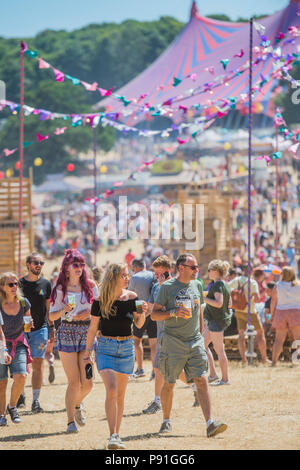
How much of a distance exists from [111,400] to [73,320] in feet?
2.87

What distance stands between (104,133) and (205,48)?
24.4m

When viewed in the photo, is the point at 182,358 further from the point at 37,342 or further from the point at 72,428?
the point at 37,342

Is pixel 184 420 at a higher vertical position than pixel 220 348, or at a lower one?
lower

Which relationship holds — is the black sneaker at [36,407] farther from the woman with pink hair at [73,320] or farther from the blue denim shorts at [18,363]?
the woman with pink hair at [73,320]

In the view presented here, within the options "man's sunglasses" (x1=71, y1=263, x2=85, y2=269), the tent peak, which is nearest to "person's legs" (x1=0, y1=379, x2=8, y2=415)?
"man's sunglasses" (x1=71, y1=263, x2=85, y2=269)

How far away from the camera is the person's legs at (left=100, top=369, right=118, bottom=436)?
5.22 meters

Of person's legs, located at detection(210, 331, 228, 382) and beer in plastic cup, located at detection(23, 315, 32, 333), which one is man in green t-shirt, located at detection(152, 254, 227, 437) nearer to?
beer in plastic cup, located at detection(23, 315, 32, 333)

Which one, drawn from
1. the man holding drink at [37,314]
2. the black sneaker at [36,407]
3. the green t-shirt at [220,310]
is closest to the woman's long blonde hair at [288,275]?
the green t-shirt at [220,310]

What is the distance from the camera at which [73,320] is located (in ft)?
19.5

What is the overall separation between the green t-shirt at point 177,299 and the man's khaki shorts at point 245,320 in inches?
147

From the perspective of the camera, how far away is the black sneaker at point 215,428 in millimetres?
5418

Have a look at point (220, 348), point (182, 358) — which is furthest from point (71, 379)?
point (220, 348)

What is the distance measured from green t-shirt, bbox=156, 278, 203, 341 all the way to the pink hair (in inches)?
23.8

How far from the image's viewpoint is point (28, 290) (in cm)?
Result: 678
